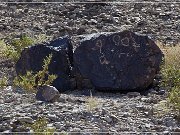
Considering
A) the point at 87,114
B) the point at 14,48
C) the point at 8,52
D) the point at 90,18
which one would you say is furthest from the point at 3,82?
the point at 90,18

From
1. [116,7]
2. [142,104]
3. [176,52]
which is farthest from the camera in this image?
[116,7]

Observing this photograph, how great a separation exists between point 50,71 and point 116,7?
4.02 metres

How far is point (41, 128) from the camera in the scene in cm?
562

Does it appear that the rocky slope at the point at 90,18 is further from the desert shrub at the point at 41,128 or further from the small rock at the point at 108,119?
the desert shrub at the point at 41,128

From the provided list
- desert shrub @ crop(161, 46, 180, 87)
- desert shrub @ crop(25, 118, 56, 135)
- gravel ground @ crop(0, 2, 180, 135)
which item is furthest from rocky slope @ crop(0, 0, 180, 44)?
desert shrub @ crop(25, 118, 56, 135)

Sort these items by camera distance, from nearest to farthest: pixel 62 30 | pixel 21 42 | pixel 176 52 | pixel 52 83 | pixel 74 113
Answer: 1. pixel 74 113
2. pixel 52 83
3. pixel 176 52
4. pixel 21 42
5. pixel 62 30

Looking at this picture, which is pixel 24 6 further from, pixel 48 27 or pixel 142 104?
pixel 142 104

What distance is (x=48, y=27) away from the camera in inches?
436

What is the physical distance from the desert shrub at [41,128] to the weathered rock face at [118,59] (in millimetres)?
2331

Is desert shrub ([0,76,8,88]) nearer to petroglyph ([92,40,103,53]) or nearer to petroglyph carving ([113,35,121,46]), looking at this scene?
petroglyph ([92,40,103,53])

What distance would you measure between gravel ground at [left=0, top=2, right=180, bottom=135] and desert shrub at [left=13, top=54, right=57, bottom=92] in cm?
13

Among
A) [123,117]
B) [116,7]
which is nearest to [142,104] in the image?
[123,117]

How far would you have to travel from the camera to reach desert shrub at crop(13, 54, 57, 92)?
747 centimetres

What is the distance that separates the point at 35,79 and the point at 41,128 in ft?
6.97
